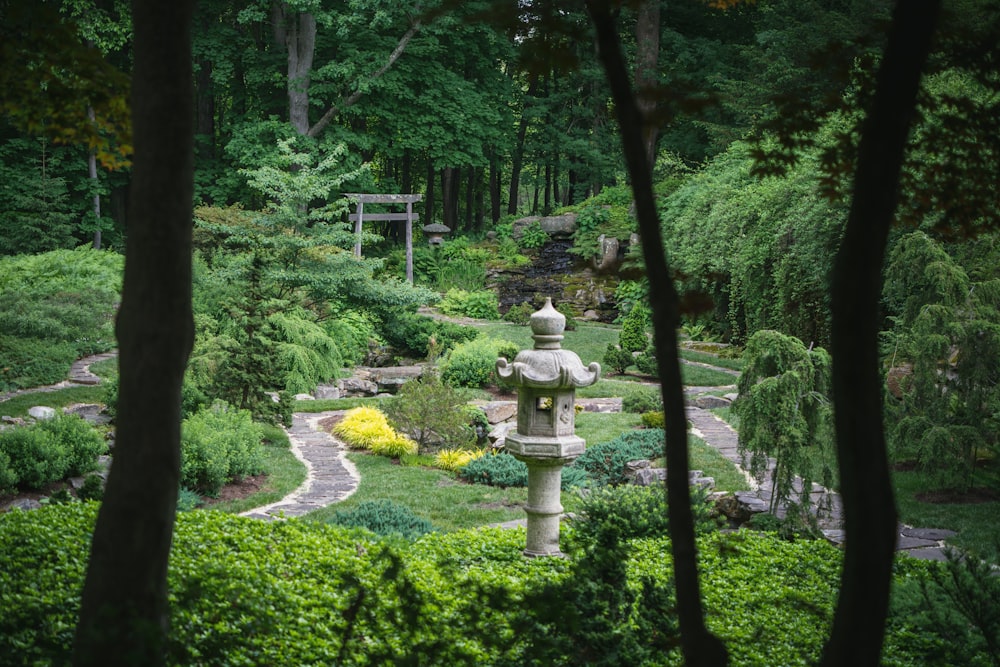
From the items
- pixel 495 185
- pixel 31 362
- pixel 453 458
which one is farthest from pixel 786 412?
pixel 495 185

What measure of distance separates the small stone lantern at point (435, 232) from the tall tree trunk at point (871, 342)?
951 inches

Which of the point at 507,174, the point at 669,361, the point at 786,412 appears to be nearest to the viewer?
the point at 669,361

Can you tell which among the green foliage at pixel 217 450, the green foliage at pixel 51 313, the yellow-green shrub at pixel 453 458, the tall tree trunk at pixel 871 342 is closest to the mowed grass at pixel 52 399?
the green foliage at pixel 51 313

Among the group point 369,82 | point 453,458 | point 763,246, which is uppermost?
point 369,82

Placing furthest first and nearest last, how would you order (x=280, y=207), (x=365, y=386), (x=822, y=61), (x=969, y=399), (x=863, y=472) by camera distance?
(x=280, y=207)
(x=365, y=386)
(x=969, y=399)
(x=822, y=61)
(x=863, y=472)

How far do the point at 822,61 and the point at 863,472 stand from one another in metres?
1.47

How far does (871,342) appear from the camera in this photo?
2.17m

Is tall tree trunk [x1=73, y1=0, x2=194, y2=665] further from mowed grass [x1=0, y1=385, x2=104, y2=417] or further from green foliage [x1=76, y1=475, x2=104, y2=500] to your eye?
mowed grass [x1=0, y1=385, x2=104, y2=417]

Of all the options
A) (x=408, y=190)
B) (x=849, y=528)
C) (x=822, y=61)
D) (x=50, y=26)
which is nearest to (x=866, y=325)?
(x=849, y=528)

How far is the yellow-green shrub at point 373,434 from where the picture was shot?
11.2 meters

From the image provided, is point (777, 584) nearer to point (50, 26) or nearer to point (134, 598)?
point (134, 598)

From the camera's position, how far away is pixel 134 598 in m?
2.50

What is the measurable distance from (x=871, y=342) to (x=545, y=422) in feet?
16.3

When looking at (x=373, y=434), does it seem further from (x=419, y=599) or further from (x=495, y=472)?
(x=419, y=599)
